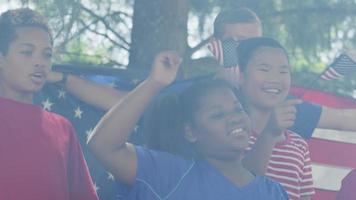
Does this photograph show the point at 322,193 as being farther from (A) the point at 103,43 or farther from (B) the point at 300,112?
(A) the point at 103,43

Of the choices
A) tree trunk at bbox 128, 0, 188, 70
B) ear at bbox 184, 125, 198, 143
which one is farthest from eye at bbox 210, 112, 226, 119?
tree trunk at bbox 128, 0, 188, 70

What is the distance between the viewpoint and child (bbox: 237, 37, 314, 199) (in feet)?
13.3

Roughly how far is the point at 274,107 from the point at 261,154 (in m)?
0.27

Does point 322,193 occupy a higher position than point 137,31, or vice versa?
point 137,31

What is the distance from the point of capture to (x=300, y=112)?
14.5ft

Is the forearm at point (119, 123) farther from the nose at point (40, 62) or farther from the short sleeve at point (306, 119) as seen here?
the short sleeve at point (306, 119)

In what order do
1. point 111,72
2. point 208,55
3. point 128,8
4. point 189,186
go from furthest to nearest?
point 128,8 → point 208,55 → point 111,72 → point 189,186

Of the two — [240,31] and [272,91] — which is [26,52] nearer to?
[272,91]

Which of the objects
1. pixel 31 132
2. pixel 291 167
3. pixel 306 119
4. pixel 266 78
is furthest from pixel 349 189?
pixel 31 132

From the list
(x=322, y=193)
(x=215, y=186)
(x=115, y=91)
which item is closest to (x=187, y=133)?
(x=215, y=186)

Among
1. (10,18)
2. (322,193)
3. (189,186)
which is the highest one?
(10,18)

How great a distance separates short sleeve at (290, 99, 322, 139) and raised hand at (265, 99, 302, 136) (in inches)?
25.1

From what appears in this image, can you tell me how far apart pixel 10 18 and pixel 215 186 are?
1.20 metres

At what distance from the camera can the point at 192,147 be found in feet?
12.4
